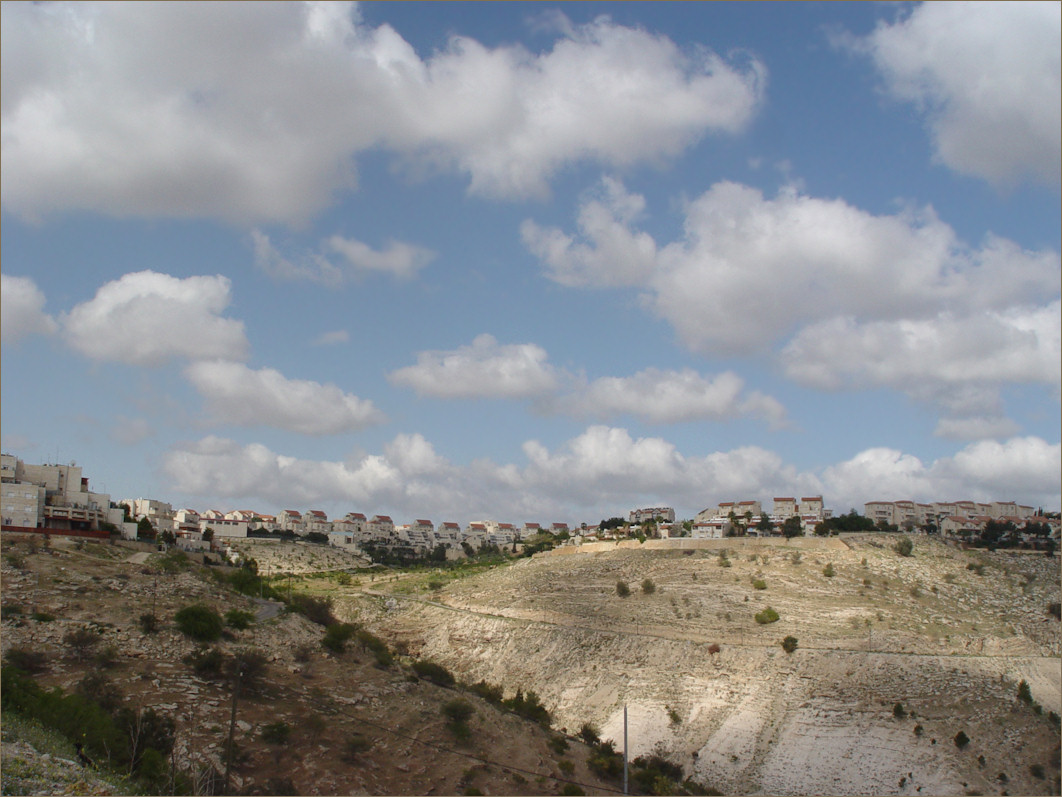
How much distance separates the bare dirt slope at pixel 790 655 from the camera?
4188cm

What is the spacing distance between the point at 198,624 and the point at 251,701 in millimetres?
5614

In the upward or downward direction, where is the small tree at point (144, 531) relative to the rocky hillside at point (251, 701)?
upward

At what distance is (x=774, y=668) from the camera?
49375mm

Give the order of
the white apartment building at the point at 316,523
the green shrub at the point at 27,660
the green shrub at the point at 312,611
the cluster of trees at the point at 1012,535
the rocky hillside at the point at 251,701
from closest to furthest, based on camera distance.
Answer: the rocky hillside at the point at 251,701, the green shrub at the point at 27,660, the green shrub at the point at 312,611, the cluster of trees at the point at 1012,535, the white apartment building at the point at 316,523

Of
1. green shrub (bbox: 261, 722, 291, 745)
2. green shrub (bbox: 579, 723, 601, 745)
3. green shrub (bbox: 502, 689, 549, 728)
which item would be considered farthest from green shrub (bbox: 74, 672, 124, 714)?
green shrub (bbox: 579, 723, 601, 745)

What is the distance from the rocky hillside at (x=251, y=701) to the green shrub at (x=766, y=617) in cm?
2149

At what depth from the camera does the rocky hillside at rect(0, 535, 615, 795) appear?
25.5 meters

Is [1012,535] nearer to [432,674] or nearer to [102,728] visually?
[432,674]

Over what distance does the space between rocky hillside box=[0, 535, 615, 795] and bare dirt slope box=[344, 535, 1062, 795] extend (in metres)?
11.6

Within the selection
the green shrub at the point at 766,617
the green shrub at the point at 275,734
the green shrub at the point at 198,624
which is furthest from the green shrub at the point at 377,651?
the green shrub at the point at 766,617

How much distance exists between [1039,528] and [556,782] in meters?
79.9

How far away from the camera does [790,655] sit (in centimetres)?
5047

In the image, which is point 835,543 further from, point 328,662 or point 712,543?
point 328,662

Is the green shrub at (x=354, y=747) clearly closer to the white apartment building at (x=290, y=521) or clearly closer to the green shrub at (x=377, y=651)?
the green shrub at (x=377, y=651)
